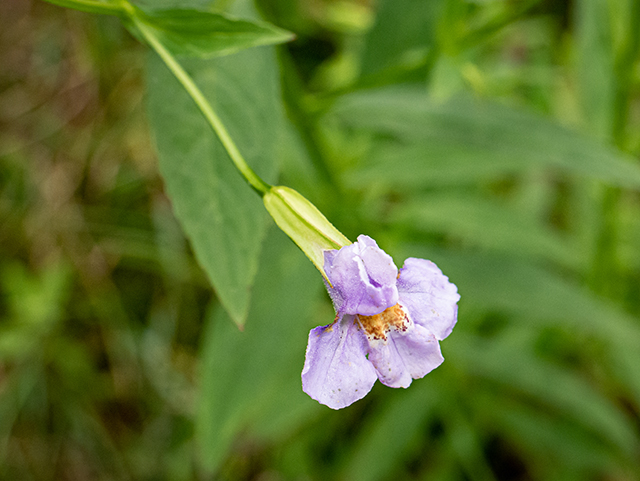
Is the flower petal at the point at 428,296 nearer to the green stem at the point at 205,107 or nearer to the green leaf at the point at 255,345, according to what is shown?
the green stem at the point at 205,107

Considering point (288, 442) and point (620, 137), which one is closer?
point (620, 137)

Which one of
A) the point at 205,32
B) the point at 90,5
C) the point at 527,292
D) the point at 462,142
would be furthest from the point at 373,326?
the point at 527,292

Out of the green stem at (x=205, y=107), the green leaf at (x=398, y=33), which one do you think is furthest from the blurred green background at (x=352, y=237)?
the green stem at (x=205, y=107)

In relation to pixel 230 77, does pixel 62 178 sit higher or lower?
lower

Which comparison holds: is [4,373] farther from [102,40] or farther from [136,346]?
[102,40]

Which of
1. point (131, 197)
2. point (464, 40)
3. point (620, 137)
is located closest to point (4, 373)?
point (131, 197)

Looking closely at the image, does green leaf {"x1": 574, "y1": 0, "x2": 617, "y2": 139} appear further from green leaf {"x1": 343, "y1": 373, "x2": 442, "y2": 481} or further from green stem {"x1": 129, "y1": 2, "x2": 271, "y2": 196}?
green stem {"x1": 129, "y1": 2, "x2": 271, "y2": 196}
